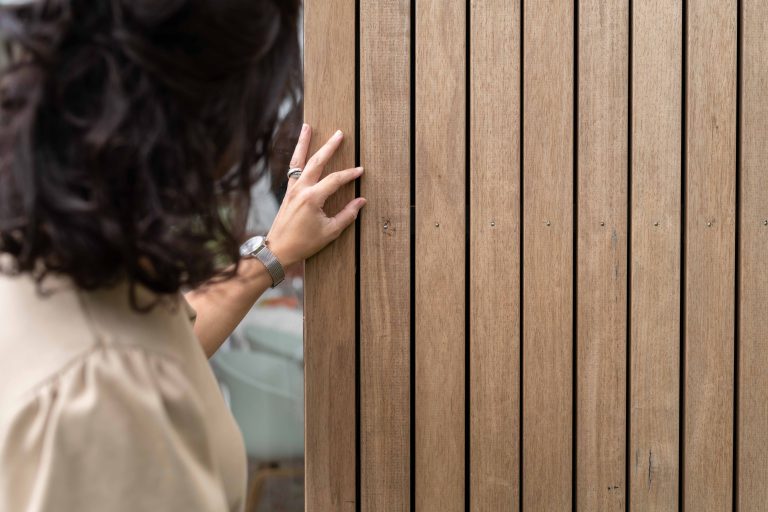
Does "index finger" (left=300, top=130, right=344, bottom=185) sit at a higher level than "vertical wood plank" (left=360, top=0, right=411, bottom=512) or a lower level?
higher

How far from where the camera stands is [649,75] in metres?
1.59

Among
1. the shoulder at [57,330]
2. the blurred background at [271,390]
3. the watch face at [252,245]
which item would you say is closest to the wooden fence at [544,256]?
the watch face at [252,245]

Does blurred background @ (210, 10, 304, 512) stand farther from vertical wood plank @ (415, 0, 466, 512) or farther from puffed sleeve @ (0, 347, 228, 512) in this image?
puffed sleeve @ (0, 347, 228, 512)

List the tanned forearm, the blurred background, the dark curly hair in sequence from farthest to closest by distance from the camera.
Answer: the blurred background < the tanned forearm < the dark curly hair

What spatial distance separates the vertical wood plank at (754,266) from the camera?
5.19 feet

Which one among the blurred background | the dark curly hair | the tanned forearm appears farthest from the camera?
the blurred background

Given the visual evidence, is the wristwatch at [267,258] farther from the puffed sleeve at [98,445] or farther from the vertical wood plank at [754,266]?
the vertical wood plank at [754,266]

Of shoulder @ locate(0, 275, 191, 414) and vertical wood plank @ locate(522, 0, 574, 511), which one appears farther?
vertical wood plank @ locate(522, 0, 574, 511)

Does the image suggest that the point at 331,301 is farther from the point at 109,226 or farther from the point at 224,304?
the point at 109,226

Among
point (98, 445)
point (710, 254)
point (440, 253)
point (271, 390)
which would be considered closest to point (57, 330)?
point (98, 445)

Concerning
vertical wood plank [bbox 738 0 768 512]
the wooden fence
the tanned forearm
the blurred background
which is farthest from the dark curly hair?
the blurred background

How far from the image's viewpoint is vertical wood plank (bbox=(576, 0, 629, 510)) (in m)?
1.59

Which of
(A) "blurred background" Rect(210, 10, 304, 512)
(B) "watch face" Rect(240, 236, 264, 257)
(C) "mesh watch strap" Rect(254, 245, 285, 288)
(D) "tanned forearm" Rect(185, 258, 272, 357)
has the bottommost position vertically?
(A) "blurred background" Rect(210, 10, 304, 512)

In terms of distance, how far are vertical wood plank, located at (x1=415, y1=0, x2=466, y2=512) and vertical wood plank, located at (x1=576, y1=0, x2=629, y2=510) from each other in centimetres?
27
